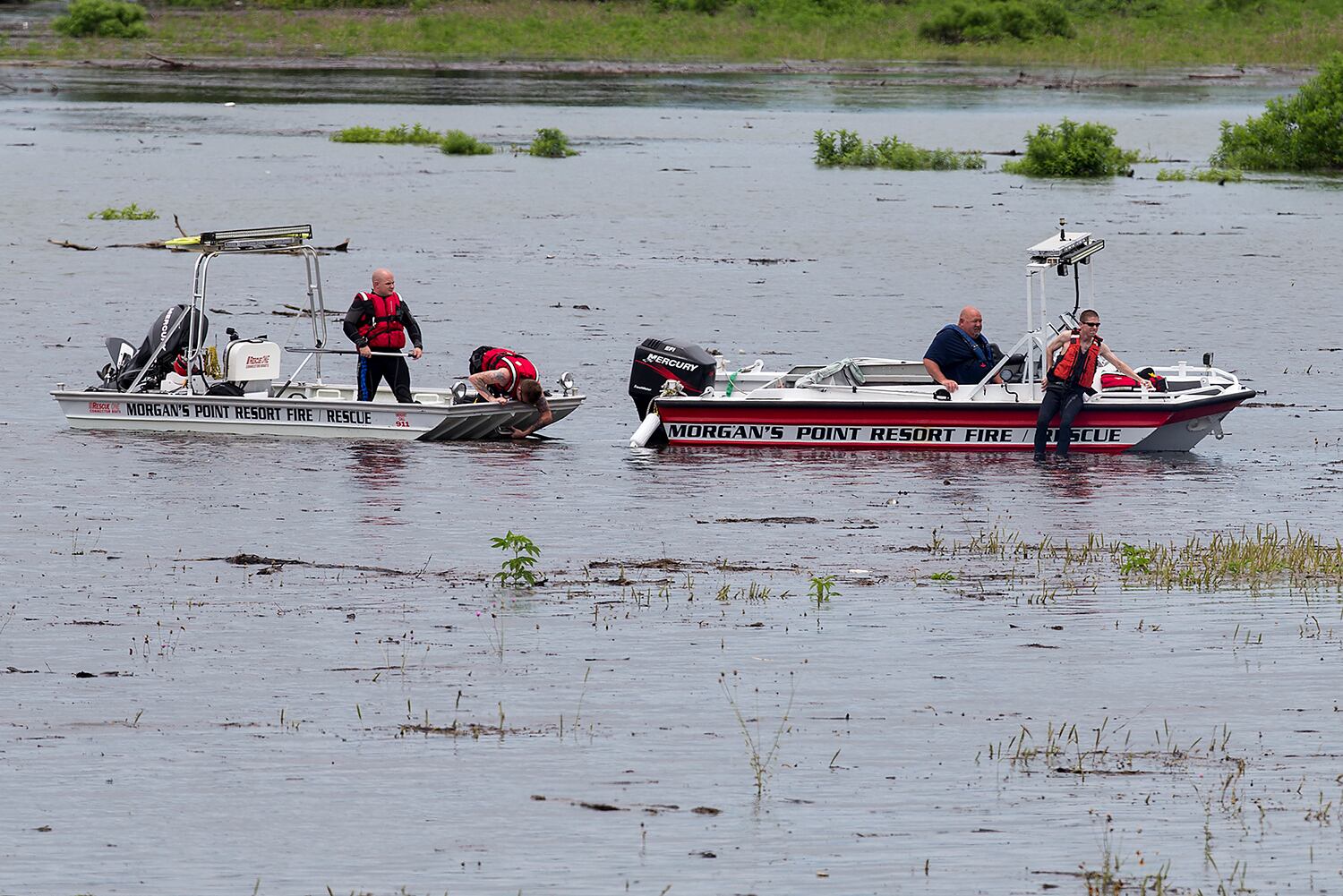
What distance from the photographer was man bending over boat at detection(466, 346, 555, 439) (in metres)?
21.5

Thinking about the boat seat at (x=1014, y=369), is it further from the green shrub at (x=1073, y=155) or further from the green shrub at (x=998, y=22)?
the green shrub at (x=998, y=22)

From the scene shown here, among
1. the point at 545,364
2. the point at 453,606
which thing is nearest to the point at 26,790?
the point at 453,606

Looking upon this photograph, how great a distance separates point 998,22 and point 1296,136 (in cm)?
3395

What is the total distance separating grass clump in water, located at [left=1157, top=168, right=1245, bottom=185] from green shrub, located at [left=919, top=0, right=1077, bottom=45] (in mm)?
34869

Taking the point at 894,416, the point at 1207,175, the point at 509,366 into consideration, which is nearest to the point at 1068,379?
the point at 894,416

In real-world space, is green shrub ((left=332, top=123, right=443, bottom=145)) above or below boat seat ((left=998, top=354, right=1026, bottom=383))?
above

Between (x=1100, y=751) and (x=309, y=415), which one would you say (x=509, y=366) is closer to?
(x=309, y=415)

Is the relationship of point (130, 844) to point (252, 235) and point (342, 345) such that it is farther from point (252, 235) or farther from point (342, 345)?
point (342, 345)

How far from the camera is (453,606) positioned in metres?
14.0

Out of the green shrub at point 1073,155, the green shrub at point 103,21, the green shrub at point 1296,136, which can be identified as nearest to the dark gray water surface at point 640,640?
the green shrub at point 1073,155

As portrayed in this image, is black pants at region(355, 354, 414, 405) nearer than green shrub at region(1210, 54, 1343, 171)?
Yes

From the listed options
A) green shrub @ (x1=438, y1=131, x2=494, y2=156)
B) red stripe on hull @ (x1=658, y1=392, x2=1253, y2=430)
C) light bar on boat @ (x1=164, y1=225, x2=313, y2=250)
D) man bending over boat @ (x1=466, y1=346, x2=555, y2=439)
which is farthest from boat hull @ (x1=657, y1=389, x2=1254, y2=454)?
green shrub @ (x1=438, y1=131, x2=494, y2=156)

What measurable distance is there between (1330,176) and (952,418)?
122 feet

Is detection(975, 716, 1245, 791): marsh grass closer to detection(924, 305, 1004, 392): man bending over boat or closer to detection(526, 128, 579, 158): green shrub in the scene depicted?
detection(924, 305, 1004, 392): man bending over boat
